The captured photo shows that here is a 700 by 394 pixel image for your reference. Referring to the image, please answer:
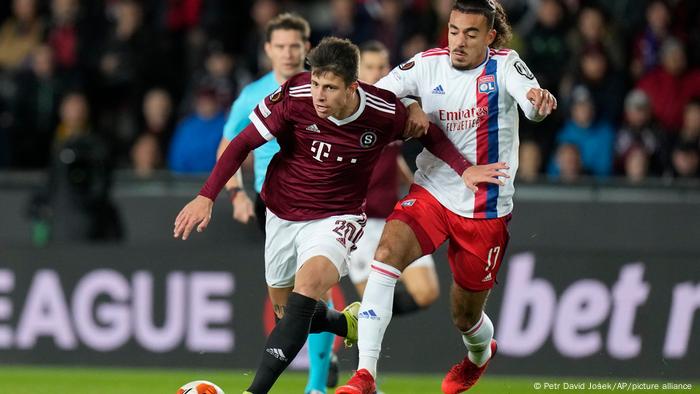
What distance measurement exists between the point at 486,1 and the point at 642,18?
6.41 metres

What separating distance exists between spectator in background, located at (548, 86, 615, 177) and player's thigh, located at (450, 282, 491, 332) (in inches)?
182

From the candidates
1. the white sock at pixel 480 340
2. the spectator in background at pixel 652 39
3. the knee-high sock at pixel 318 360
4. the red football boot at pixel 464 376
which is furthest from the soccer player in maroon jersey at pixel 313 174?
the spectator in background at pixel 652 39

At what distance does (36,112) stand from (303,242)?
694cm

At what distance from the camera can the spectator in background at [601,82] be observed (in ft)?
42.7

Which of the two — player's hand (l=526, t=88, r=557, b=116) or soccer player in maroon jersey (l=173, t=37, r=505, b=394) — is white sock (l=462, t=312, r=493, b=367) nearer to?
soccer player in maroon jersey (l=173, t=37, r=505, b=394)

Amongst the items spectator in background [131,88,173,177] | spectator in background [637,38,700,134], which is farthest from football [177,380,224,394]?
spectator in background [637,38,700,134]

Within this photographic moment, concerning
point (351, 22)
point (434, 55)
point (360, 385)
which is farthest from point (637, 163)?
point (360, 385)

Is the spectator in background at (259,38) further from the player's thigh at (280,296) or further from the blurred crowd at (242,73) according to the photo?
the player's thigh at (280,296)

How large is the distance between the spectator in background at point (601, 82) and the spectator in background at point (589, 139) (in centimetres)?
21

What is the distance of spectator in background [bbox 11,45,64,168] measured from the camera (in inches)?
549

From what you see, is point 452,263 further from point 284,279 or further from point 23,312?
A: point 23,312

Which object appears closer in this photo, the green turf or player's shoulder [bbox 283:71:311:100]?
player's shoulder [bbox 283:71:311:100]

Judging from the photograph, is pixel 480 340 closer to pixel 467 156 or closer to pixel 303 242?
pixel 467 156

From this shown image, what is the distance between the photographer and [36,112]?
45.9ft
